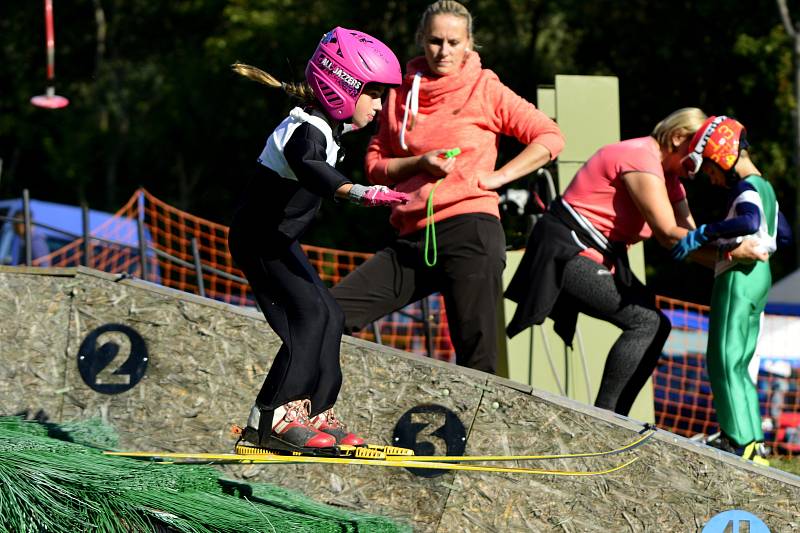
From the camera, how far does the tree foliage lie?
23141 millimetres

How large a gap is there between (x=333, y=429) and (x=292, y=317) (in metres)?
0.44

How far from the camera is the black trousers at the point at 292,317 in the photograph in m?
4.18

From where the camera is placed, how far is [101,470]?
13.8ft

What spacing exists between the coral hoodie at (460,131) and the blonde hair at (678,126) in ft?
1.86

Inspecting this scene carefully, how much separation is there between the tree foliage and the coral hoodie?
58.4ft

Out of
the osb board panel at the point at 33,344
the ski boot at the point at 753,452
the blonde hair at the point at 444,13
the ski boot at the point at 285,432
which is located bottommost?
the ski boot at the point at 753,452

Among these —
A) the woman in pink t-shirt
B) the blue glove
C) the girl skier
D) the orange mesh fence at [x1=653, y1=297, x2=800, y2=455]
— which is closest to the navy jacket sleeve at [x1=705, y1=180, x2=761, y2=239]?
the blue glove

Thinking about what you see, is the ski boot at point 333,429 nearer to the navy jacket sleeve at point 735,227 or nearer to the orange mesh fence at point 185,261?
the navy jacket sleeve at point 735,227

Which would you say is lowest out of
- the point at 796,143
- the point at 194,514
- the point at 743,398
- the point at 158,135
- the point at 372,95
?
the point at 194,514

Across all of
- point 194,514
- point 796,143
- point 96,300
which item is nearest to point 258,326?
point 96,300

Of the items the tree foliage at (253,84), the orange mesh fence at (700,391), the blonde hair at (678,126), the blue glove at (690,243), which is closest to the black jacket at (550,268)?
the blue glove at (690,243)

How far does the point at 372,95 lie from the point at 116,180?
2987cm

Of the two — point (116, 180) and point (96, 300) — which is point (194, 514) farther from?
point (116, 180)

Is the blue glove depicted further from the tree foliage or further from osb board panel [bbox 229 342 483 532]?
the tree foliage
